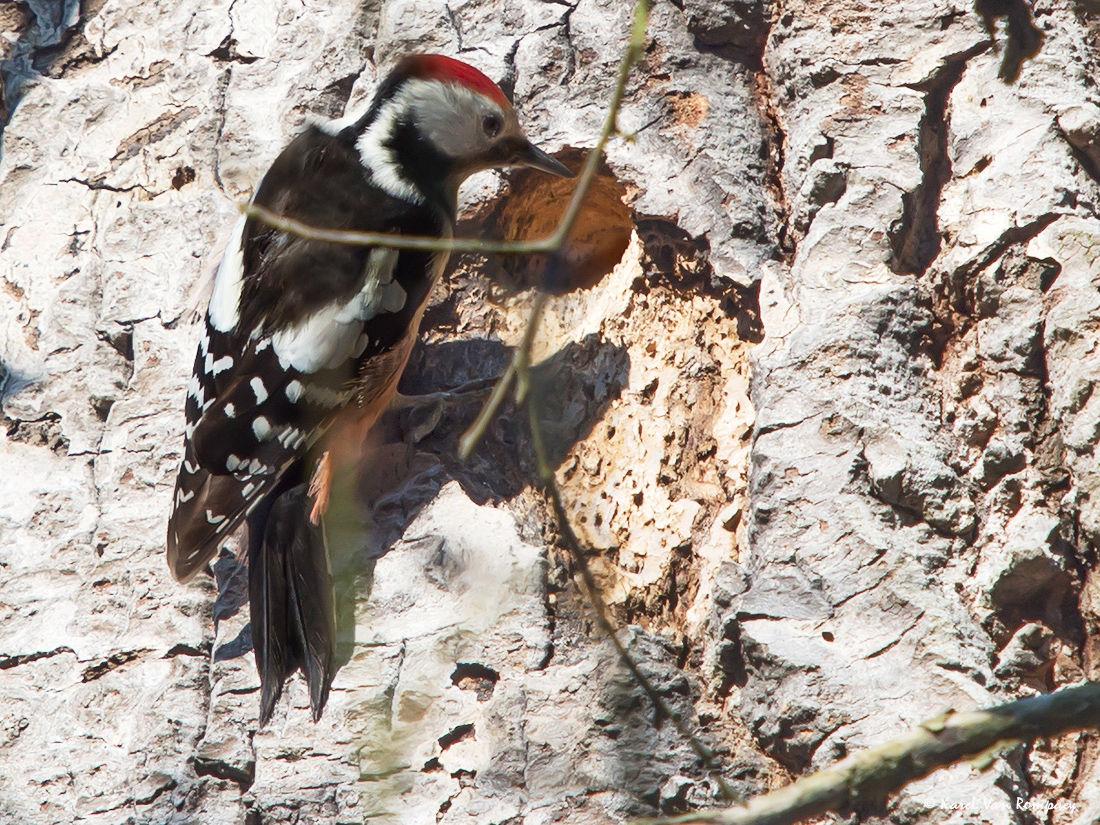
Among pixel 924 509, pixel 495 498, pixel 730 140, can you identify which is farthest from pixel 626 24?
pixel 924 509

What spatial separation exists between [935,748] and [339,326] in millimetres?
1723

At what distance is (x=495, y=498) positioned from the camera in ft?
6.62

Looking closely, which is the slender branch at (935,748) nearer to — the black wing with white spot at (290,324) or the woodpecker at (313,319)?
the woodpecker at (313,319)

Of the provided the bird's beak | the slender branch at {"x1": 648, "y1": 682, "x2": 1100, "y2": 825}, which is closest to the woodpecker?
the bird's beak

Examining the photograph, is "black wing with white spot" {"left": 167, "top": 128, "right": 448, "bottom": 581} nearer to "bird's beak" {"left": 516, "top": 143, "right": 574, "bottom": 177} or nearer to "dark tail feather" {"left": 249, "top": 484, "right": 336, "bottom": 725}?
"dark tail feather" {"left": 249, "top": 484, "right": 336, "bottom": 725}

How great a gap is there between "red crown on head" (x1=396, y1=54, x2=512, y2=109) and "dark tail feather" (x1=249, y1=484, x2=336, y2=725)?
3.13ft

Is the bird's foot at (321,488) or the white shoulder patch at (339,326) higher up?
the white shoulder patch at (339,326)

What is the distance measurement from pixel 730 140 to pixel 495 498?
84 centimetres

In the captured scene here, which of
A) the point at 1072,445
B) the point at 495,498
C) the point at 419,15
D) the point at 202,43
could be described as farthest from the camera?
the point at 202,43

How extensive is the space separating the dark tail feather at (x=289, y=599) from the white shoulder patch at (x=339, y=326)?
0.94 ft

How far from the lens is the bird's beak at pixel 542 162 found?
2297 millimetres

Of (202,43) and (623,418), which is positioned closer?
(623,418)

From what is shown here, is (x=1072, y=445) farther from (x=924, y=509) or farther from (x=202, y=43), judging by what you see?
(x=202, y=43)

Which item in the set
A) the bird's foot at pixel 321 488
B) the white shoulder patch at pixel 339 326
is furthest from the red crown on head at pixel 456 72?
the bird's foot at pixel 321 488
